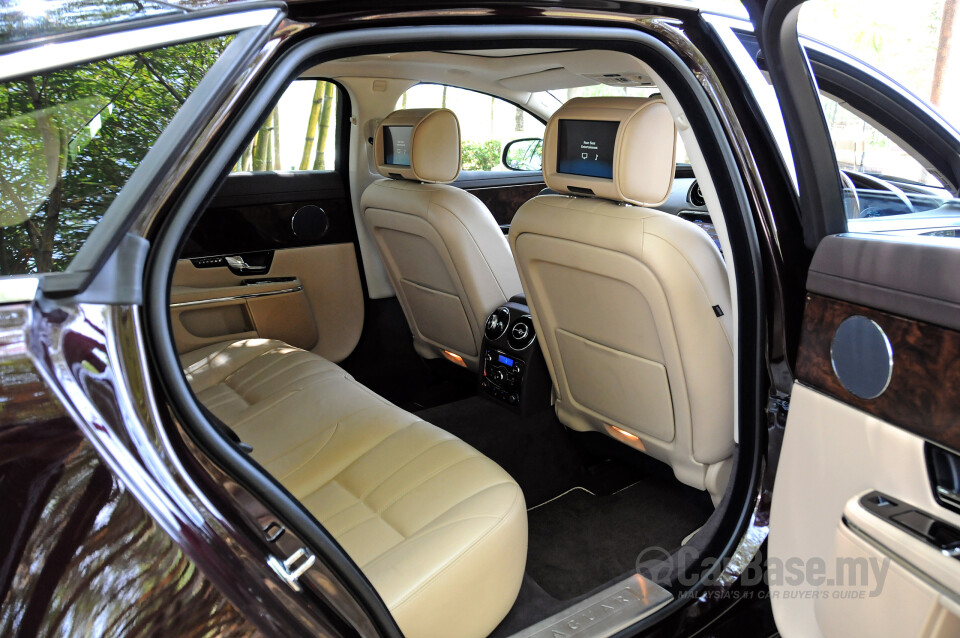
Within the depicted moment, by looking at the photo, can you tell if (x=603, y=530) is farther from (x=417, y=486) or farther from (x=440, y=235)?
(x=440, y=235)

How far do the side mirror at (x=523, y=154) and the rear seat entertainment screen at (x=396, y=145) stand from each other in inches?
44.8

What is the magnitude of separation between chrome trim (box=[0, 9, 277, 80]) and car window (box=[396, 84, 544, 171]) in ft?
6.12

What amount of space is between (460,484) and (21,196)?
3.27 ft

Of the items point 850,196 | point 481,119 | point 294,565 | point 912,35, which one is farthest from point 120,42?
point 912,35

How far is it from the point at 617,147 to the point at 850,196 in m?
0.50

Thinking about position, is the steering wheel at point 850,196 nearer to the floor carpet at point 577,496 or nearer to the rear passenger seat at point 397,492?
the rear passenger seat at point 397,492

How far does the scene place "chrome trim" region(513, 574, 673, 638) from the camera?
1.35m

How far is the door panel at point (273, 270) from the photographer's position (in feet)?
8.92

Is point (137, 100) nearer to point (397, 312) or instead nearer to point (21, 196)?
point (21, 196)

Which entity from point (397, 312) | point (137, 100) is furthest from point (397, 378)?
point (137, 100)

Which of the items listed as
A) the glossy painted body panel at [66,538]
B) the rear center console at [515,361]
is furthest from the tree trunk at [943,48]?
the glossy painted body panel at [66,538]

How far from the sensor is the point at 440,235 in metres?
2.38

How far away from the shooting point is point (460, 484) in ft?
5.08

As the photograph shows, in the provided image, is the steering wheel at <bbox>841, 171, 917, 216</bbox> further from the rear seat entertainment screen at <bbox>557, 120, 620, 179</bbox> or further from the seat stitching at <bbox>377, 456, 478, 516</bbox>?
the seat stitching at <bbox>377, 456, 478, 516</bbox>
